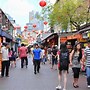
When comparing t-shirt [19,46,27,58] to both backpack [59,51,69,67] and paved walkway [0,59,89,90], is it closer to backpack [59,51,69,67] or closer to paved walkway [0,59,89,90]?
paved walkway [0,59,89,90]

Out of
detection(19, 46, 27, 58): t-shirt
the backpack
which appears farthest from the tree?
the backpack

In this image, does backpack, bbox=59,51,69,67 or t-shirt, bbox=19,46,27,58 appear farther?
t-shirt, bbox=19,46,27,58

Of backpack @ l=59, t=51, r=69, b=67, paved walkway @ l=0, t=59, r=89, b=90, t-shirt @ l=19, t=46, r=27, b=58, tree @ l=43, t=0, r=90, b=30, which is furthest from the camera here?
tree @ l=43, t=0, r=90, b=30

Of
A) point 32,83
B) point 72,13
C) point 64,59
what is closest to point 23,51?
point 72,13

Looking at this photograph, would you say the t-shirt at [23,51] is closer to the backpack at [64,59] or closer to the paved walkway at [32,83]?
the paved walkway at [32,83]

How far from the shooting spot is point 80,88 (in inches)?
557

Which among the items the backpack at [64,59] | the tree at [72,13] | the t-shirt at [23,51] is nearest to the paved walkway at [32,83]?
the backpack at [64,59]

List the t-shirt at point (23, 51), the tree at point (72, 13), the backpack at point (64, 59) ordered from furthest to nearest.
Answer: the tree at point (72, 13) → the t-shirt at point (23, 51) → the backpack at point (64, 59)

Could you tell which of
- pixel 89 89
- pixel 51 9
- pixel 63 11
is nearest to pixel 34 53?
pixel 89 89

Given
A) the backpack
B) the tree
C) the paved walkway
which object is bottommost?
the paved walkway

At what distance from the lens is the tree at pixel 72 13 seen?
112 feet

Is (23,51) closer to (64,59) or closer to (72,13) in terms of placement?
(72,13)

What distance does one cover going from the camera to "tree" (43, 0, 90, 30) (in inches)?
1344

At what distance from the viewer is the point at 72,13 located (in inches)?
1339
